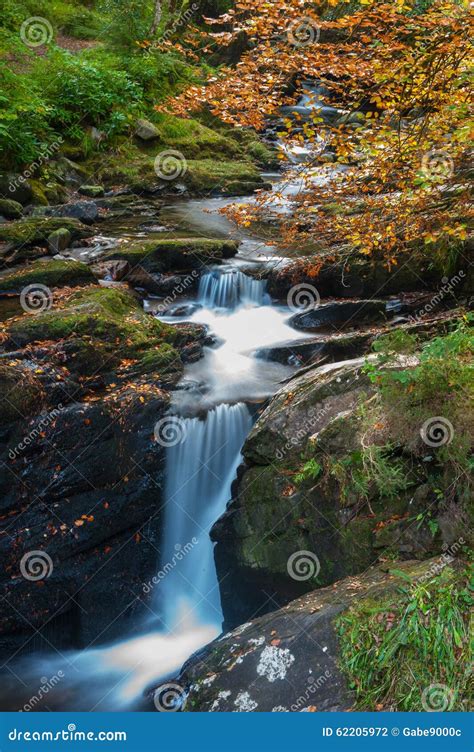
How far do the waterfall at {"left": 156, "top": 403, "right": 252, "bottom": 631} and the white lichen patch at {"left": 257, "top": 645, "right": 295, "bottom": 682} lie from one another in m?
2.10

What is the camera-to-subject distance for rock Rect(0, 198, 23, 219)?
10961 mm

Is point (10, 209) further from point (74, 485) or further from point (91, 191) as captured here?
point (74, 485)

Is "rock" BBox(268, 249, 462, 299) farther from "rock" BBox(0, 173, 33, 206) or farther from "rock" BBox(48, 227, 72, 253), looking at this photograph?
"rock" BBox(0, 173, 33, 206)

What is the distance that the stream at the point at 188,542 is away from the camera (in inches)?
219

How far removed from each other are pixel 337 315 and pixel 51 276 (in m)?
4.07

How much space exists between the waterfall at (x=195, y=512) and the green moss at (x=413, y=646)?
264 cm

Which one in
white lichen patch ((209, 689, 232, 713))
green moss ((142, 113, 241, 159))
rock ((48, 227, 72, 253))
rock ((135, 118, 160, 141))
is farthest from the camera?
green moss ((142, 113, 241, 159))

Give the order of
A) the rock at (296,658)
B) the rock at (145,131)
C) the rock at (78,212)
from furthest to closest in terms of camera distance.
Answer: the rock at (145,131) < the rock at (78,212) < the rock at (296,658)

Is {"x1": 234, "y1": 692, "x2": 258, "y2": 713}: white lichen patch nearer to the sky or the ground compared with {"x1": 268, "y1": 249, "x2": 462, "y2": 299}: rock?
nearer to the ground

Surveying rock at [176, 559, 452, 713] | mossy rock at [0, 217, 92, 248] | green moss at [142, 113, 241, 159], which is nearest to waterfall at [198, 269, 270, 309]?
mossy rock at [0, 217, 92, 248]

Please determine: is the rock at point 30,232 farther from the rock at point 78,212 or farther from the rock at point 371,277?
the rock at point 371,277

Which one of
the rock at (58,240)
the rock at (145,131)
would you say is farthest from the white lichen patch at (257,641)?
the rock at (145,131)

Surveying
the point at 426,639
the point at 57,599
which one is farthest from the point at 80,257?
the point at 426,639

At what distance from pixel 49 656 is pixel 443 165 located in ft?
19.6
